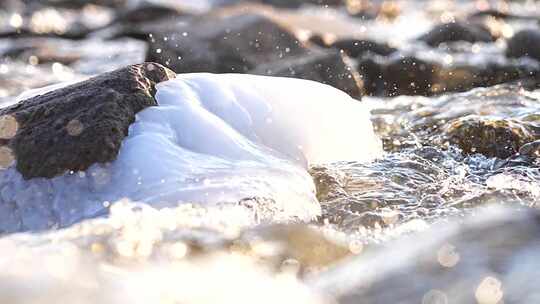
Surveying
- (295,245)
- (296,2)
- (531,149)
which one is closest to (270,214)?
(295,245)

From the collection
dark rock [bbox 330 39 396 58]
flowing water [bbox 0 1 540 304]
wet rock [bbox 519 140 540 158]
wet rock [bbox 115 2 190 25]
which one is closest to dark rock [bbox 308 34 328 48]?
dark rock [bbox 330 39 396 58]

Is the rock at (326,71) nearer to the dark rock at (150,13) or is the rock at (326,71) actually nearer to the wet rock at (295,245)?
the wet rock at (295,245)

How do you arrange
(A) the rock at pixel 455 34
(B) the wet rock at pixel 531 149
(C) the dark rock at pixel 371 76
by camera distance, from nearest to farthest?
1. (B) the wet rock at pixel 531 149
2. (C) the dark rock at pixel 371 76
3. (A) the rock at pixel 455 34

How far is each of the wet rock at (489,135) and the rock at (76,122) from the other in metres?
1.98

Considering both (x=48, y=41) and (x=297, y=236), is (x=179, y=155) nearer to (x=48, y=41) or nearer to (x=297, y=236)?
(x=297, y=236)

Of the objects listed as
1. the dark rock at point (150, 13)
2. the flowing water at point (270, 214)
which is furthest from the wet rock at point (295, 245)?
the dark rock at point (150, 13)

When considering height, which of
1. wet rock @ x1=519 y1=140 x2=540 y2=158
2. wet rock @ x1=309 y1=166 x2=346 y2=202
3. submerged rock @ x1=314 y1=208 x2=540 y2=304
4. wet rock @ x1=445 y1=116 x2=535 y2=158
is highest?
submerged rock @ x1=314 y1=208 x2=540 y2=304

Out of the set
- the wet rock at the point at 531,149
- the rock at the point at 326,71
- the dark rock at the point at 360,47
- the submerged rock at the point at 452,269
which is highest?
the submerged rock at the point at 452,269

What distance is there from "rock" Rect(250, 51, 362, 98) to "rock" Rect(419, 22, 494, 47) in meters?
3.12

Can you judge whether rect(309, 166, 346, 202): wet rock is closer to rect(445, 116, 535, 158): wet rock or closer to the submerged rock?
the submerged rock

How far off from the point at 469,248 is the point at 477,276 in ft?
0.63

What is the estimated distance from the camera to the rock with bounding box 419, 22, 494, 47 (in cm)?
877

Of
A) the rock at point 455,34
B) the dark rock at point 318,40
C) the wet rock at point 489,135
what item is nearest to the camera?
the wet rock at point 489,135

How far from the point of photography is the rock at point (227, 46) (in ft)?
21.9
